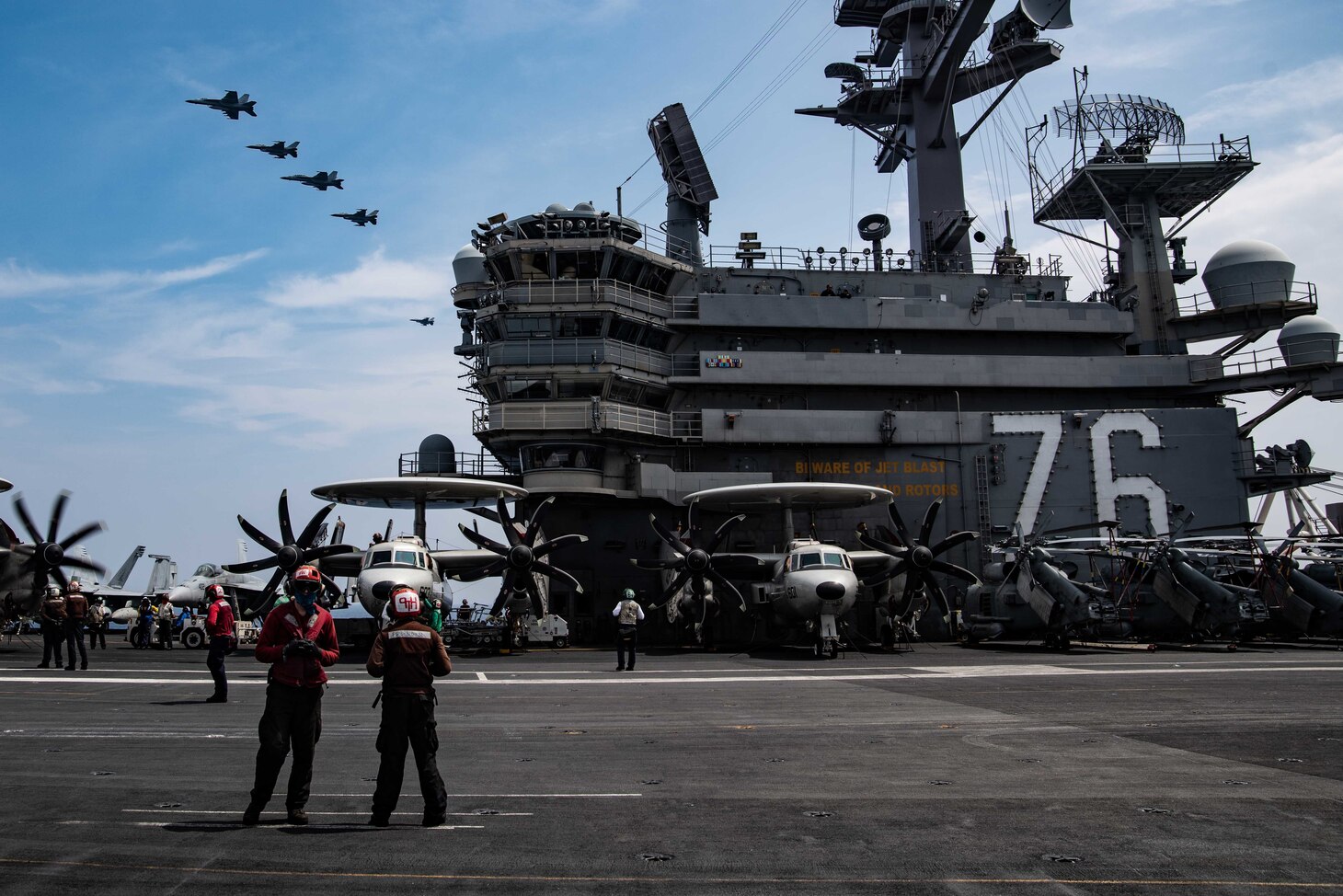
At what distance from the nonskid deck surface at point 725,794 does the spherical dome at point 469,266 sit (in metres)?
31.8

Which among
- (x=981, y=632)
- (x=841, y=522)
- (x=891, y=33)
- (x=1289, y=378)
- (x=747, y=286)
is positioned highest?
(x=891, y=33)

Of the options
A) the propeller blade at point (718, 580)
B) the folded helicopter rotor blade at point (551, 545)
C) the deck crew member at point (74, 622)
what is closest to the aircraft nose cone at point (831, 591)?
the propeller blade at point (718, 580)

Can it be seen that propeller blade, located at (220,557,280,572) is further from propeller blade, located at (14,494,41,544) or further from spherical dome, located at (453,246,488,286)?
spherical dome, located at (453,246,488,286)

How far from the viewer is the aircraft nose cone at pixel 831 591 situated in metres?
27.9

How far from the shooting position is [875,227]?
156ft

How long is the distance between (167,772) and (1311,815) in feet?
37.5

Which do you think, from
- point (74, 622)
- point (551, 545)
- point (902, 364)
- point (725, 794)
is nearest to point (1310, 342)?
point (902, 364)

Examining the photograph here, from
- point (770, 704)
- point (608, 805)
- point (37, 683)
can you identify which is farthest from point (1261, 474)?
point (37, 683)

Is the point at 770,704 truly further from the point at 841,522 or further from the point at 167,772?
the point at 841,522

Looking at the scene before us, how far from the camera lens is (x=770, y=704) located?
17.0 m

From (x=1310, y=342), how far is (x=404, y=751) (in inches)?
1834

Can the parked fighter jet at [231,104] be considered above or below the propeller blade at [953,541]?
above

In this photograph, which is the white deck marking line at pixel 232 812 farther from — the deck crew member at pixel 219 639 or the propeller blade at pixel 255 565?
the propeller blade at pixel 255 565

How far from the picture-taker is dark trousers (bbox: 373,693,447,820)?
7719mm
